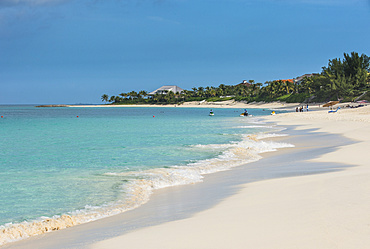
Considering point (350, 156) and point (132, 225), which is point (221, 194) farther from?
point (350, 156)

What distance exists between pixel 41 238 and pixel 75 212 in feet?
6.12

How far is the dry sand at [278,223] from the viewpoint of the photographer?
17.9 feet

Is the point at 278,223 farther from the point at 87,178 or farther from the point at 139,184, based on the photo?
the point at 87,178

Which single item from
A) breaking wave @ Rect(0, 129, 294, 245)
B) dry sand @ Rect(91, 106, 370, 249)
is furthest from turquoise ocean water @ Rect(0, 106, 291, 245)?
dry sand @ Rect(91, 106, 370, 249)

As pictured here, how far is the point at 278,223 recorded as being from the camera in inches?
250

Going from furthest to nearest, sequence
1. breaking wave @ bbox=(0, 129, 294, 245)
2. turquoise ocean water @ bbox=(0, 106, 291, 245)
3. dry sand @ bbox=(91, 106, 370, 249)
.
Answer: turquoise ocean water @ bbox=(0, 106, 291, 245) < breaking wave @ bbox=(0, 129, 294, 245) < dry sand @ bbox=(91, 106, 370, 249)

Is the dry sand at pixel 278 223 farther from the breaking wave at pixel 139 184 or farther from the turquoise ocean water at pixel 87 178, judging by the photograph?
the turquoise ocean water at pixel 87 178

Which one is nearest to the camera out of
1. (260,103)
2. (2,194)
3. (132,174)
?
(2,194)

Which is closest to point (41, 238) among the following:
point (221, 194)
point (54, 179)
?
point (221, 194)

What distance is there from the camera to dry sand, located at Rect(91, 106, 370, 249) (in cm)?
546

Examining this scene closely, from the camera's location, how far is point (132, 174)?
14.5 meters

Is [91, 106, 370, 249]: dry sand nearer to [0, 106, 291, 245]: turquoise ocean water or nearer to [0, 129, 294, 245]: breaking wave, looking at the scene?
[0, 129, 294, 245]: breaking wave

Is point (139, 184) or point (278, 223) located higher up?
point (278, 223)

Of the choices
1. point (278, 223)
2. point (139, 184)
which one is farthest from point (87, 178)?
point (278, 223)
